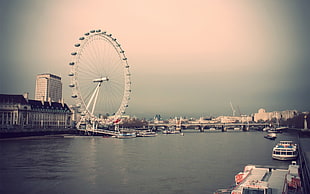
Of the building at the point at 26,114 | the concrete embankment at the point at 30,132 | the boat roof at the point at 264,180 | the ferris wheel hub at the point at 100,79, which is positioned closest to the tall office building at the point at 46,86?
the building at the point at 26,114

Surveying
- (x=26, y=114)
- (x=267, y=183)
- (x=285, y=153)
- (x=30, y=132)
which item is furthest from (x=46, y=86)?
(x=267, y=183)

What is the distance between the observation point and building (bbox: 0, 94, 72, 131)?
60.1m

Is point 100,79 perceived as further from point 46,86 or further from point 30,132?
point 46,86

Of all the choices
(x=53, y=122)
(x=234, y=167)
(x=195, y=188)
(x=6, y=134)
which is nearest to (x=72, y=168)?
(x=195, y=188)

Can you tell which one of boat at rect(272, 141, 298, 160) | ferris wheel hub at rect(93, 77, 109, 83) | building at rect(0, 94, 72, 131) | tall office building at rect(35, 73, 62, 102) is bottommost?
boat at rect(272, 141, 298, 160)

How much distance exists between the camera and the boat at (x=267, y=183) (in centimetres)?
1054

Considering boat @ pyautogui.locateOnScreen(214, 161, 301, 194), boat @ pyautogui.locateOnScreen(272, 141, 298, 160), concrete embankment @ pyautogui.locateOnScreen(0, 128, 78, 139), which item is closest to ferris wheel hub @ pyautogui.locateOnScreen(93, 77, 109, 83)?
concrete embankment @ pyautogui.locateOnScreen(0, 128, 78, 139)

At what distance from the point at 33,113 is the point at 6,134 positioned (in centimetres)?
1802

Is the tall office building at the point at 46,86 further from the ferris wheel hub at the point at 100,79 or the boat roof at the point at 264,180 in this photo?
the boat roof at the point at 264,180

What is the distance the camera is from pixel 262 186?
1045cm

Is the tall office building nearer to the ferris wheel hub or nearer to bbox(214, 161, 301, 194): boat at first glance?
the ferris wheel hub

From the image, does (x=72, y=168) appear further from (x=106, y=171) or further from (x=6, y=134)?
(x=6, y=134)

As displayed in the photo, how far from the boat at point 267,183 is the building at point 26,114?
1951 inches

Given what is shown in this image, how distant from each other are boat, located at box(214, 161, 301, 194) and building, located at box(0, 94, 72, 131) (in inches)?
1951
